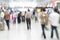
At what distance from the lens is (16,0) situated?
1457 inches

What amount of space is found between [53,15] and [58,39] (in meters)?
1.18

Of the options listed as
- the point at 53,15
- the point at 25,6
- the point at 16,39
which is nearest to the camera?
the point at 53,15

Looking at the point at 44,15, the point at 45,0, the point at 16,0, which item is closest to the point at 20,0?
the point at 16,0

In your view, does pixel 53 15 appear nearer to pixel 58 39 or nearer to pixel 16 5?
pixel 58 39

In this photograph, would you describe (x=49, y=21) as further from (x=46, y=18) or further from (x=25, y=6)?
(x=25, y=6)

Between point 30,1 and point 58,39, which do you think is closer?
point 58,39

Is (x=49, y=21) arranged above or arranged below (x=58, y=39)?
above

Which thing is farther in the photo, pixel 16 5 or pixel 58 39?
pixel 16 5

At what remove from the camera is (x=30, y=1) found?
3662 cm

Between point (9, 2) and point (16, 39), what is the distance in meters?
26.7

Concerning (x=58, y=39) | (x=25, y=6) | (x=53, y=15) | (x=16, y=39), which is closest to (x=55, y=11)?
(x=53, y=15)

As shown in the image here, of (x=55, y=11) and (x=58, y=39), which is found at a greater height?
(x=55, y=11)

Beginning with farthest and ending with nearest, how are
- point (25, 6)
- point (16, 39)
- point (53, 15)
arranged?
point (25, 6), point (16, 39), point (53, 15)

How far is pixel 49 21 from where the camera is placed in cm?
980
